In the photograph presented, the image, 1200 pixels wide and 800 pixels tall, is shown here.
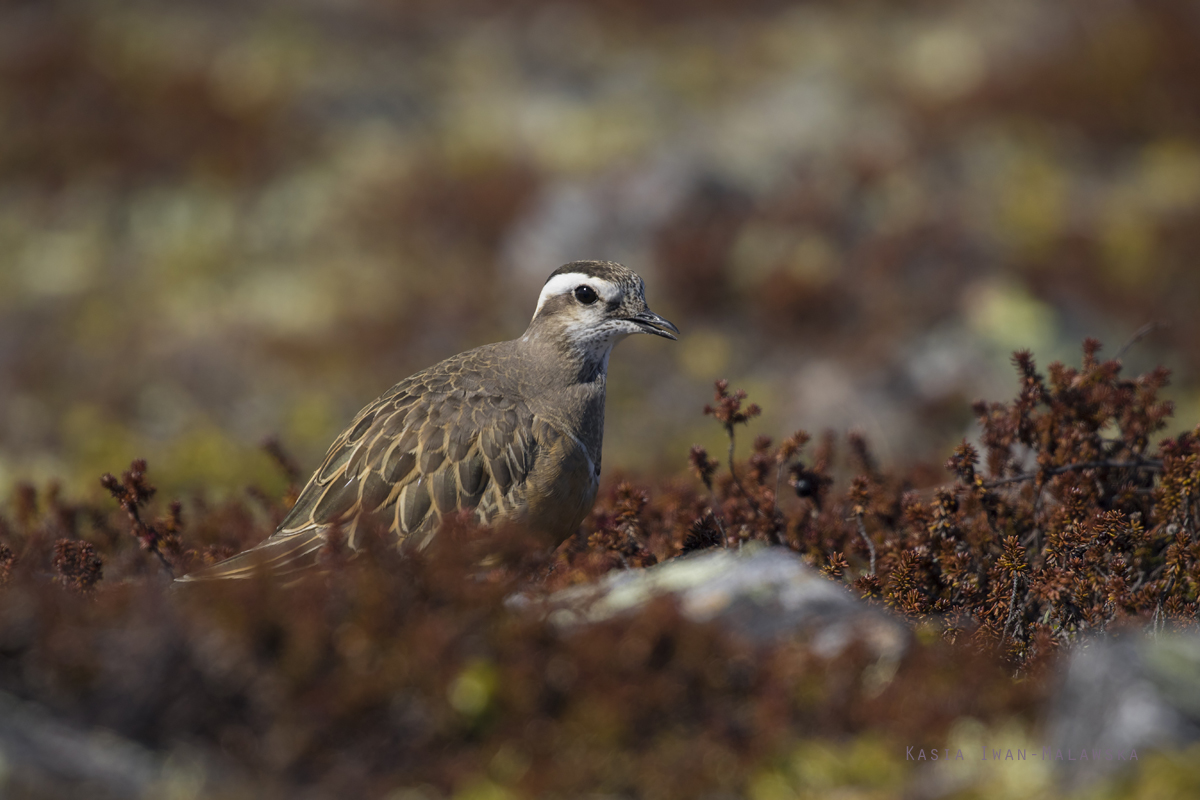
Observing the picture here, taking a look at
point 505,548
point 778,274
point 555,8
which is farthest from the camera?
point 555,8

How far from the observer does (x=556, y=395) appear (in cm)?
635

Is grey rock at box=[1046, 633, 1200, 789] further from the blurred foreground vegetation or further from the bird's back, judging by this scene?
the bird's back

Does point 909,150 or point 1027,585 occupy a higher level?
point 909,150

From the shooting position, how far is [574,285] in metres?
6.76

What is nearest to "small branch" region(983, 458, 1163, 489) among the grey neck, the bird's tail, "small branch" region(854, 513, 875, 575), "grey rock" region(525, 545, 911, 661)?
"small branch" region(854, 513, 875, 575)

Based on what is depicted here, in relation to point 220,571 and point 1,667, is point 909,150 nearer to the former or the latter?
point 220,571

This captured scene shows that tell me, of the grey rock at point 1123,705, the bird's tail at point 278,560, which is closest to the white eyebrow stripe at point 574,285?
the bird's tail at point 278,560

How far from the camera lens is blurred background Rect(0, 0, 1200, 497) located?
→ 12305 millimetres

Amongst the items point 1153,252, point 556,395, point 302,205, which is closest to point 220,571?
point 556,395

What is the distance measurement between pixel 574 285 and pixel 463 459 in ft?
4.97

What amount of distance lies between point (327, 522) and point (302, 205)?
36.5 feet

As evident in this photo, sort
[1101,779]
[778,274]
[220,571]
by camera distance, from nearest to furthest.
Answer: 1. [1101,779]
2. [220,571]
3. [778,274]

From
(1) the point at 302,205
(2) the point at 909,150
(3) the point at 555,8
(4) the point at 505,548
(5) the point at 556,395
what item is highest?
(3) the point at 555,8

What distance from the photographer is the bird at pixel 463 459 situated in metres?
5.63
